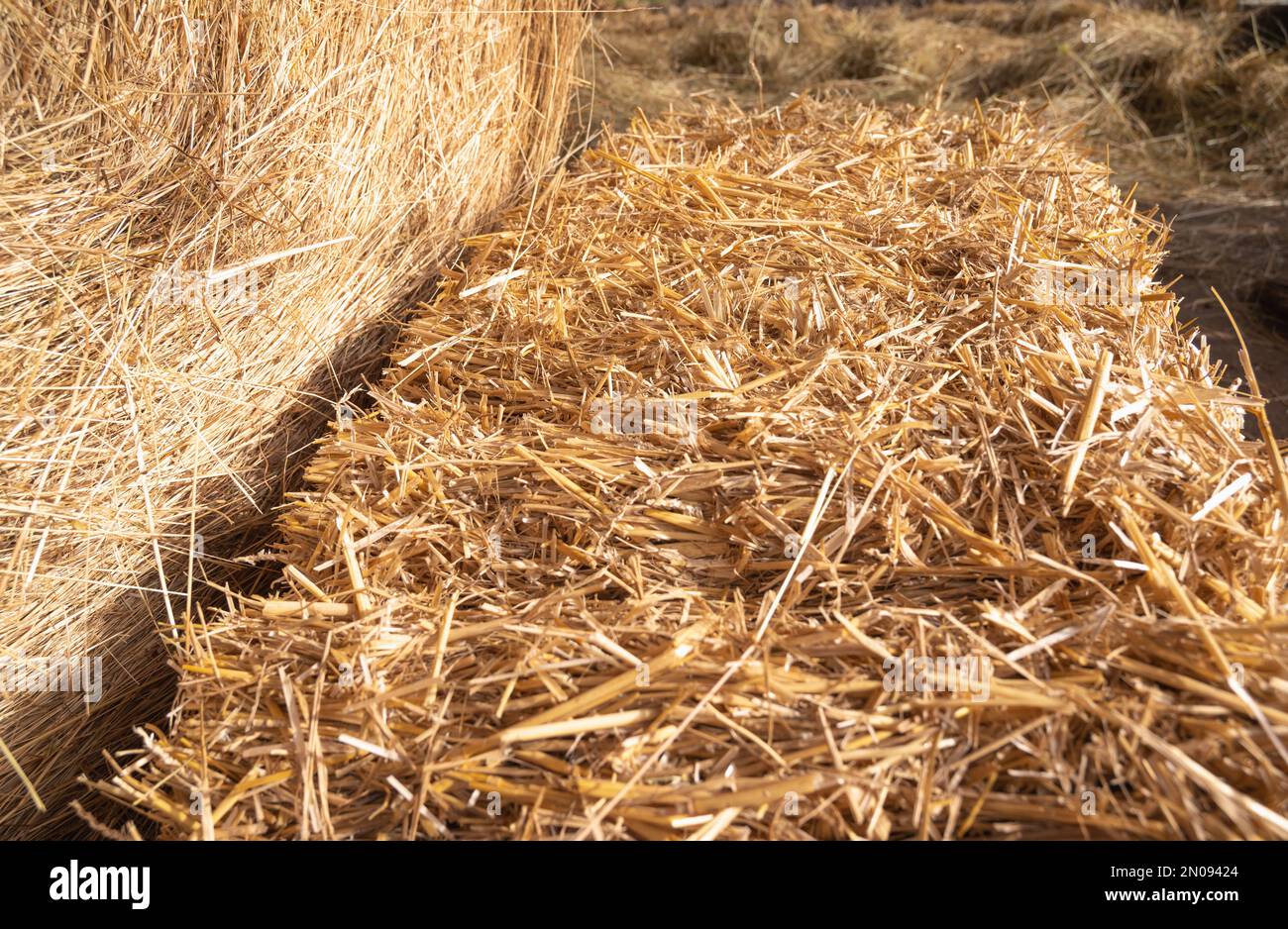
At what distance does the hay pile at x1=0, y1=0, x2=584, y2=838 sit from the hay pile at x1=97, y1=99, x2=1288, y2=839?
1.33ft

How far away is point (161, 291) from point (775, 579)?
1551 millimetres

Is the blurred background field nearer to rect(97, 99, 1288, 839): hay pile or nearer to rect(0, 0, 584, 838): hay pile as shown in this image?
rect(0, 0, 584, 838): hay pile

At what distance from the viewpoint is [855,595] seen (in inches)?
55.3

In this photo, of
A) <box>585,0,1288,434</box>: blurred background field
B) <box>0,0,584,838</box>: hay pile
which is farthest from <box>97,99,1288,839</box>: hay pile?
<box>585,0,1288,434</box>: blurred background field

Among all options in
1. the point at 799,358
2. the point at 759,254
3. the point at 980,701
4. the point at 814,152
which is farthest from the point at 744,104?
the point at 980,701

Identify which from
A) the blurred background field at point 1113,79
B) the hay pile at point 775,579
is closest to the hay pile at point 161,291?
the hay pile at point 775,579

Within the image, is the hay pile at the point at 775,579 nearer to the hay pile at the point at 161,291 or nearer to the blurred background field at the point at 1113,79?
the hay pile at the point at 161,291

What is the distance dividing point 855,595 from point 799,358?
0.60 metres

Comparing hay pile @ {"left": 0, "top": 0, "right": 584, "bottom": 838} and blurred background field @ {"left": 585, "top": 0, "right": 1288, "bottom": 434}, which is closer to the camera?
hay pile @ {"left": 0, "top": 0, "right": 584, "bottom": 838}

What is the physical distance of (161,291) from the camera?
80.6 inches

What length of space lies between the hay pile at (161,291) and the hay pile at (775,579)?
40cm

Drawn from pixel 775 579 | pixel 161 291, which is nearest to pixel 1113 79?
pixel 775 579

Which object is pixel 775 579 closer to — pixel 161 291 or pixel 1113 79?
pixel 161 291

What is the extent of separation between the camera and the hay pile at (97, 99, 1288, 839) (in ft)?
3.88
